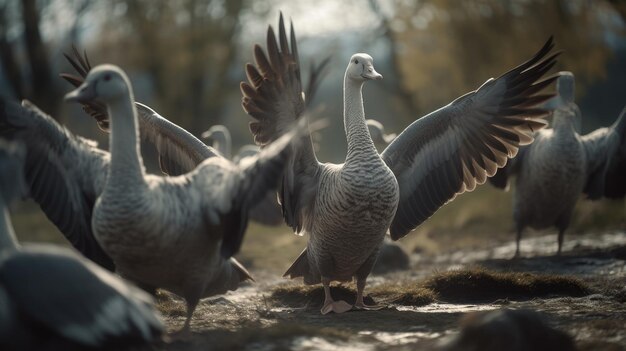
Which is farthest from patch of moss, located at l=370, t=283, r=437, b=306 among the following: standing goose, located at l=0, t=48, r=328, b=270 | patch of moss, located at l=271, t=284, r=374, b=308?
standing goose, located at l=0, t=48, r=328, b=270

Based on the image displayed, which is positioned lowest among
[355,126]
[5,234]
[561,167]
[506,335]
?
[506,335]

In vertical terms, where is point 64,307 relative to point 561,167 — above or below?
below

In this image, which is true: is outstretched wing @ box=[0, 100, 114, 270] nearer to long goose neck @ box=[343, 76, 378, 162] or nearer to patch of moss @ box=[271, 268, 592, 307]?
long goose neck @ box=[343, 76, 378, 162]

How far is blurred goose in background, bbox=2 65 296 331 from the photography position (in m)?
5.64

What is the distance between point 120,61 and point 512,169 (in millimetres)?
21327

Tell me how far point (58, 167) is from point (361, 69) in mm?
3081

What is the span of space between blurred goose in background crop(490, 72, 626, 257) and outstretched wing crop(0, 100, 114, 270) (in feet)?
21.3

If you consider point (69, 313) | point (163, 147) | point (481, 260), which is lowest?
point (481, 260)

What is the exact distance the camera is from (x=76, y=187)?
6773mm

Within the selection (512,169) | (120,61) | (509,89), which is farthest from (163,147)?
(120,61)

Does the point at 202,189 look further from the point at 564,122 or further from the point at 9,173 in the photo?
the point at 564,122

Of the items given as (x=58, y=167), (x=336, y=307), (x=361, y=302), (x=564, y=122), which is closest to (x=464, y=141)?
(x=361, y=302)

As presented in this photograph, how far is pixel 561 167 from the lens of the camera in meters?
10.5

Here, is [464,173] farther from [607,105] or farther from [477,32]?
[607,105]
